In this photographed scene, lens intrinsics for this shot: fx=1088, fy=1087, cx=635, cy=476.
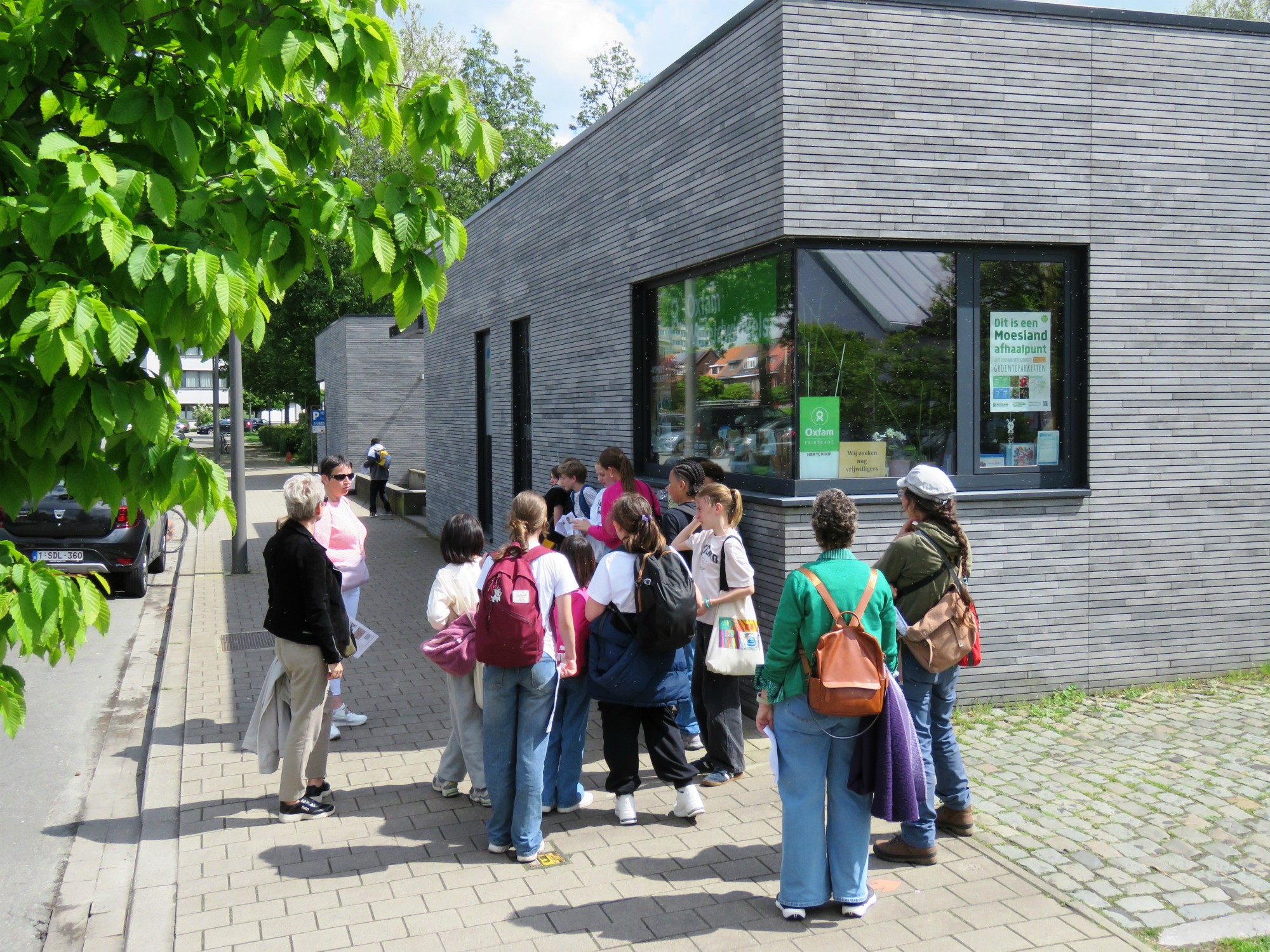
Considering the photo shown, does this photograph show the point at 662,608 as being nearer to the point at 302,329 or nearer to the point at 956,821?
the point at 956,821

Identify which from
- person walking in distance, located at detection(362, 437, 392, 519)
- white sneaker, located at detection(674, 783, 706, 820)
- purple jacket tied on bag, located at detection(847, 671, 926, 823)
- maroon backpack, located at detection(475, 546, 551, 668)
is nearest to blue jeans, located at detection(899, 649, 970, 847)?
purple jacket tied on bag, located at detection(847, 671, 926, 823)

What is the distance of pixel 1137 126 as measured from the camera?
7918 millimetres

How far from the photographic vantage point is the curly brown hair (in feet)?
15.4

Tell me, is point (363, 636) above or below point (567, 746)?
above

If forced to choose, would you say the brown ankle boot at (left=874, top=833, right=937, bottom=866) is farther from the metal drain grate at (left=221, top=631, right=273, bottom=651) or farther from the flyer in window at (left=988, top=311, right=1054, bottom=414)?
the metal drain grate at (left=221, top=631, right=273, bottom=651)

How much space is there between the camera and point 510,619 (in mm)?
5207

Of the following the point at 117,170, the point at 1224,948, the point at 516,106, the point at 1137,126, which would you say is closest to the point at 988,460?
the point at 1137,126

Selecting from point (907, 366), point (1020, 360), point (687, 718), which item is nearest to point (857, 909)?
point (687, 718)

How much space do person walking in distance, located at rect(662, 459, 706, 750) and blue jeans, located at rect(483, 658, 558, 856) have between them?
5.75 ft

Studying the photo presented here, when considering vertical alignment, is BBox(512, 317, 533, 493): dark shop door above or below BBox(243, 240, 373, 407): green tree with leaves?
below

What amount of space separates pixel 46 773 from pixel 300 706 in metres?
2.68

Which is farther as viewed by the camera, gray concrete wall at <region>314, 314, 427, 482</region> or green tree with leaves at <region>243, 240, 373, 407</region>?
green tree with leaves at <region>243, 240, 373, 407</region>

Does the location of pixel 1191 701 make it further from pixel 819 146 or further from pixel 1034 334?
pixel 819 146

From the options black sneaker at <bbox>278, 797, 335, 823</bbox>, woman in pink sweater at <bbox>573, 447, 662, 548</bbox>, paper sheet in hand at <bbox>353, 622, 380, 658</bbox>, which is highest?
woman in pink sweater at <bbox>573, 447, 662, 548</bbox>
